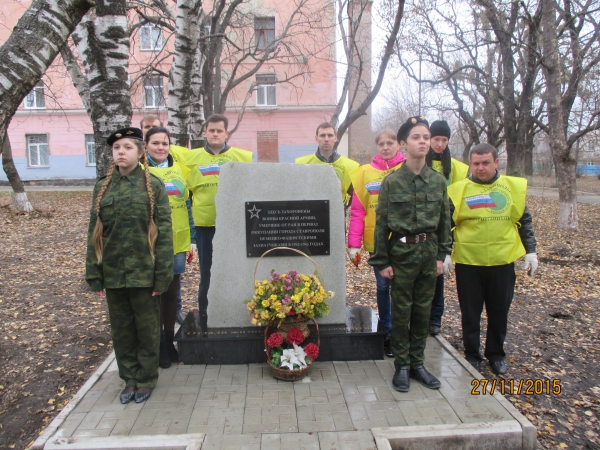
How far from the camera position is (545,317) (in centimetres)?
530

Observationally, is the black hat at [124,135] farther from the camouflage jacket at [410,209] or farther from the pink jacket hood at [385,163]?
the pink jacket hood at [385,163]

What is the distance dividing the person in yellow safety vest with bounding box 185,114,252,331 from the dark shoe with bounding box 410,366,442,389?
1.89m

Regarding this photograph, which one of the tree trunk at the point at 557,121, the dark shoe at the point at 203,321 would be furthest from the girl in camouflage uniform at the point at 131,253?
the tree trunk at the point at 557,121

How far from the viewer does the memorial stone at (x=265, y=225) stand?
3.94m

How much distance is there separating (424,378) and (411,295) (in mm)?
650

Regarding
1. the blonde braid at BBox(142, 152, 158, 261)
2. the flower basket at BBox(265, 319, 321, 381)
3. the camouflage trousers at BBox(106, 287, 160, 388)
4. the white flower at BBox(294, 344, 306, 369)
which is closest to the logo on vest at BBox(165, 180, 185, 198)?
the blonde braid at BBox(142, 152, 158, 261)

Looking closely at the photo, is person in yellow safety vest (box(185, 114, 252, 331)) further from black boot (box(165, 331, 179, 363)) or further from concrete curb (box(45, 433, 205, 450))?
concrete curb (box(45, 433, 205, 450))

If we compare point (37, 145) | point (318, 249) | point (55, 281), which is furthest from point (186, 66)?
point (37, 145)

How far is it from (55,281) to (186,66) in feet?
12.9

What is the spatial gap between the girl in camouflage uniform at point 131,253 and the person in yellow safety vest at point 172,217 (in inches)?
18.0

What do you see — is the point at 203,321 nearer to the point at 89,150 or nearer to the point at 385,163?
the point at 385,163

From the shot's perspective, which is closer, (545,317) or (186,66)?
(545,317)

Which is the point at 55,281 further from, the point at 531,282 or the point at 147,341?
the point at 531,282

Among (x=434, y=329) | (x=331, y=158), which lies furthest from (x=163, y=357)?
(x=434, y=329)
